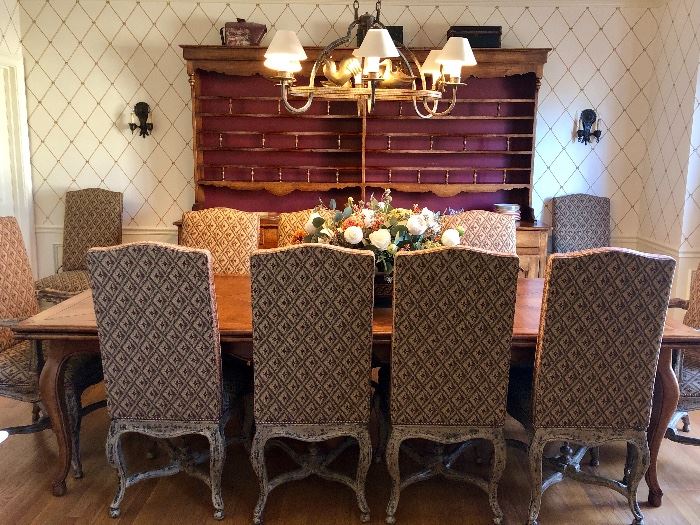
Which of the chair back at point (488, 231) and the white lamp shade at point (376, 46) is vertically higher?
the white lamp shade at point (376, 46)

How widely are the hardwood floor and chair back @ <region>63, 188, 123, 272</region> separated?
2.04 meters

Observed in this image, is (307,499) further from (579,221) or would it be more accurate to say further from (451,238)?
(579,221)

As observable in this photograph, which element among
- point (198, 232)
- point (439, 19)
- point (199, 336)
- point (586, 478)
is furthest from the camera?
point (439, 19)

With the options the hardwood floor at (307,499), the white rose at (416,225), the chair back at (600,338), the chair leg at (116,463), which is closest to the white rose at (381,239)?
the white rose at (416,225)

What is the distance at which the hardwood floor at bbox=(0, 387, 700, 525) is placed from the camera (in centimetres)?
228

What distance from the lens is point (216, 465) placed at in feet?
7.31

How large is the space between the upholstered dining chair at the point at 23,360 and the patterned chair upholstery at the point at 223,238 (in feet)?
2.76

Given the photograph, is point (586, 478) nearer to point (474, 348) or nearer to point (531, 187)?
point (474, 348)

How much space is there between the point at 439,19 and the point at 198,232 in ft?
8.12

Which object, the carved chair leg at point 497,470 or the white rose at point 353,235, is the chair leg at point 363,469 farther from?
the white rose at point 353,235

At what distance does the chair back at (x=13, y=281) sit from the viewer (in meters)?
2.70

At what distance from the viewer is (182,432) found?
7.22ft

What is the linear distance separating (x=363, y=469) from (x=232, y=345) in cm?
67

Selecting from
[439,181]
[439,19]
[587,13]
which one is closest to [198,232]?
[439,181]
